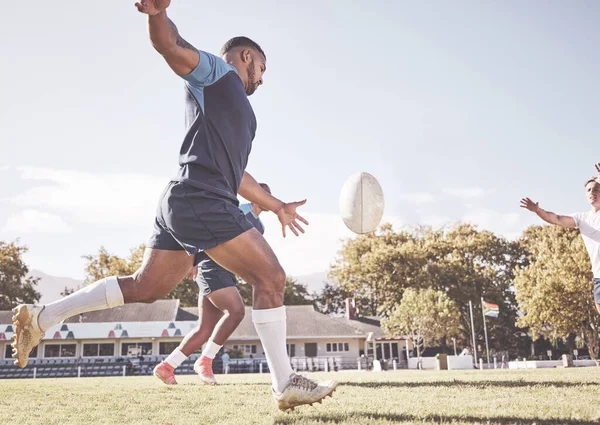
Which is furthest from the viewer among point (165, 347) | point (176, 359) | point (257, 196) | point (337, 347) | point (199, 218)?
point (337, 347)

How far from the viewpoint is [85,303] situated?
4105 mm

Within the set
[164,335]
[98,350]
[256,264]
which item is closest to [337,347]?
[164,335]

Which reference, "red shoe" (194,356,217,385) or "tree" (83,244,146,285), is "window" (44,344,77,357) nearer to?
"tree" (83,244,146,285)

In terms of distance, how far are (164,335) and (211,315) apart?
40644mm

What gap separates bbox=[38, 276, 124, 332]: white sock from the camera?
4039 mm

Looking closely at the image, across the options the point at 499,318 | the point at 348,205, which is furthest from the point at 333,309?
the point at 348,205

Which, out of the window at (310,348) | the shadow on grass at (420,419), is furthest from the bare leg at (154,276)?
the window at (310,348)

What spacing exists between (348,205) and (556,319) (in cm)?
3220

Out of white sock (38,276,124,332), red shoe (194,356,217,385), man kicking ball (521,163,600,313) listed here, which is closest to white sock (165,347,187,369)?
red shoe (194,356,217,385)

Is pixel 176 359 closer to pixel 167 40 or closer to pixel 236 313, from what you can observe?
pixel 236 313

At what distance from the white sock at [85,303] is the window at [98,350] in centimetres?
5033

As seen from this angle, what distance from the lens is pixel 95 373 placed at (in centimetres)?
3475

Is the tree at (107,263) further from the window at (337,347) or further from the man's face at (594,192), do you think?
the man's face at (594,192)

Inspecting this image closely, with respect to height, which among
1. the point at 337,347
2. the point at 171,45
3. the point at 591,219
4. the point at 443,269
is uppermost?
the point at 443,269
